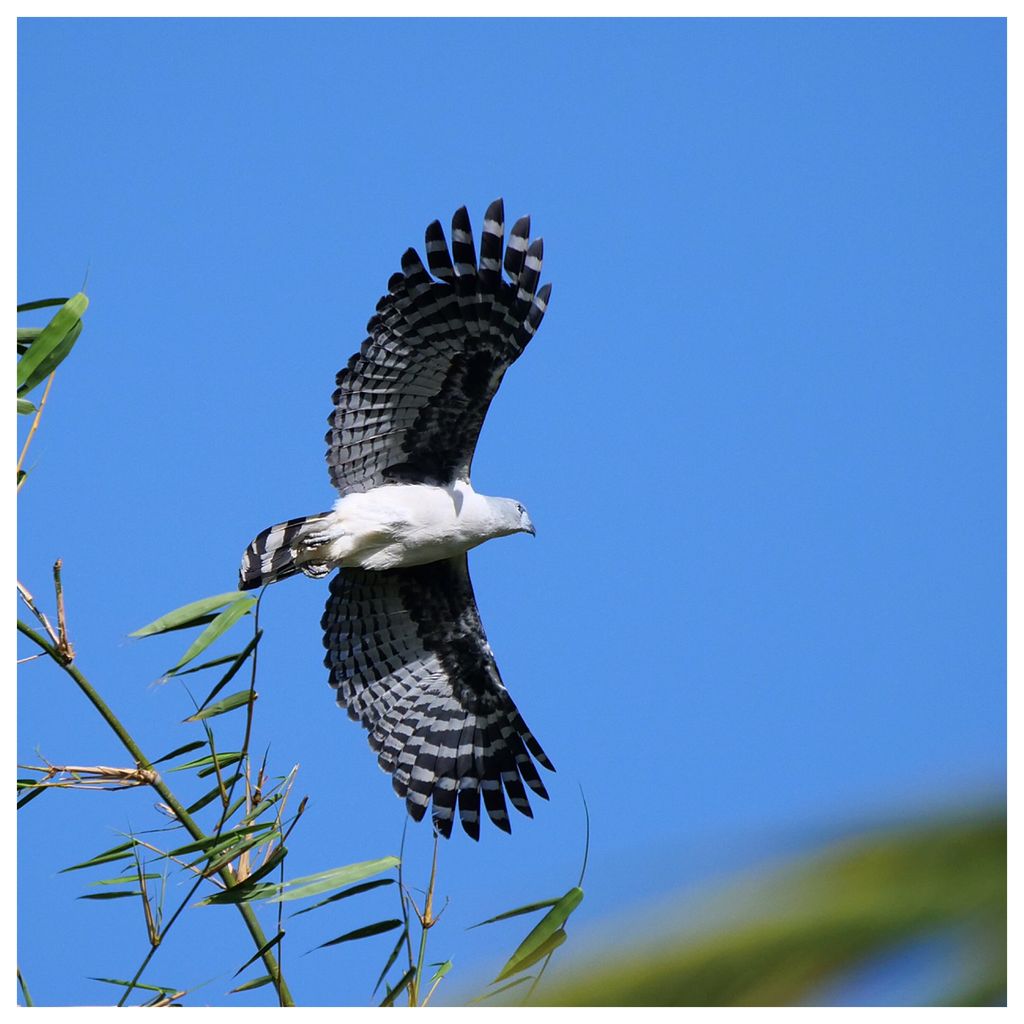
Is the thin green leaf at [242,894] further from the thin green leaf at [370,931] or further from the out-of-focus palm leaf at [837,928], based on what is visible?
the out-of-focus palm leaf at [837,928]

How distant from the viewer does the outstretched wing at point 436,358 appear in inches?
231

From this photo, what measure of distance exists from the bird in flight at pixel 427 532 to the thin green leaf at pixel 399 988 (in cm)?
292

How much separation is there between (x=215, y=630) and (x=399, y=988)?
1.16 m

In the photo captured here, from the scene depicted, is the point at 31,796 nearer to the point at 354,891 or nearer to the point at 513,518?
the point at 354,891

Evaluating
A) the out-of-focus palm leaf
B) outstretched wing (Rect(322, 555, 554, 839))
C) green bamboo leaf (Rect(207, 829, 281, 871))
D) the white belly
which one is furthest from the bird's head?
the out-of-focus palm leaf

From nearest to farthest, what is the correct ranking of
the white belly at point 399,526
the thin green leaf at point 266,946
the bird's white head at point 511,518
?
the thin green leaf at point 266,946
the white belly at point 399,526
the bird's white head at point 511,518

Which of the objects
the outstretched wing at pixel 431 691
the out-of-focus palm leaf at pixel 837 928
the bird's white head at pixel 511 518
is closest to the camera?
the out-of-focus palm leaf at pixel 837 928

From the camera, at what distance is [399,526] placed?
6.28 metres

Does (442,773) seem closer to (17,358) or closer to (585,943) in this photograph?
(17,358)

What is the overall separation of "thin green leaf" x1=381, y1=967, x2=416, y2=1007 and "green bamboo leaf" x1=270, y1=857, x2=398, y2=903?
0.29m

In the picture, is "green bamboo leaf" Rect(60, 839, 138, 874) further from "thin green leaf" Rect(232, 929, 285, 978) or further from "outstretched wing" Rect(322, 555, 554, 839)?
"outstretched wing" Rect(322, 555, 554, 839)

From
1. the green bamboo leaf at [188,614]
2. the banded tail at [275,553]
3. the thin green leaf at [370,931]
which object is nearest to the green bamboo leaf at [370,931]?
the thin green leaf at [370,931]

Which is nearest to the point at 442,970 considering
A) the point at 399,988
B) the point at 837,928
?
the point at 399,988
